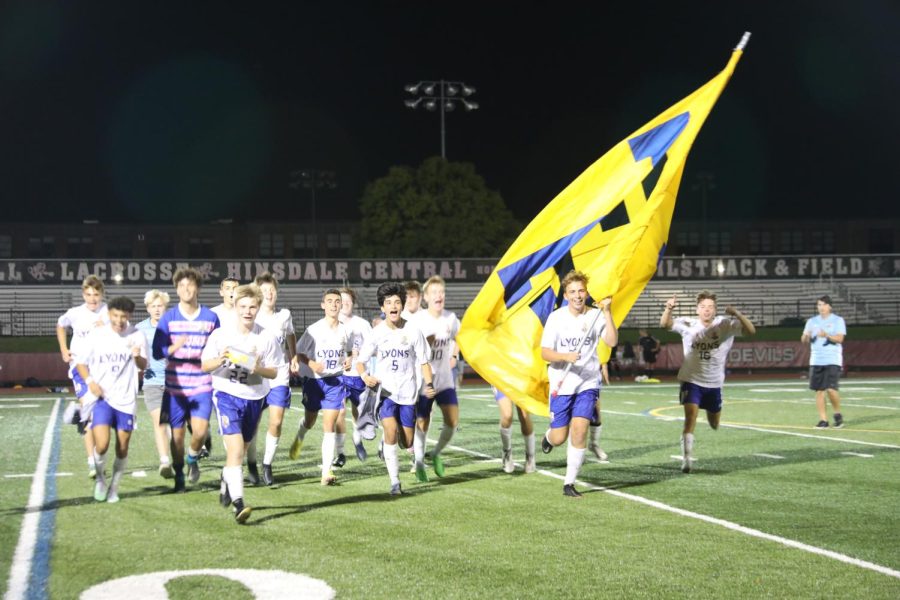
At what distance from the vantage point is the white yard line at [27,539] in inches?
255

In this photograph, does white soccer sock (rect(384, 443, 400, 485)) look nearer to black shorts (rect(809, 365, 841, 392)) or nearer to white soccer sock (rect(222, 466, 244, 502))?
white soccer sock (rect(222, 466, 244, 502))

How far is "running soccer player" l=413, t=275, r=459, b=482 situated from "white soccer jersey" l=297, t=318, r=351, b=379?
898mm

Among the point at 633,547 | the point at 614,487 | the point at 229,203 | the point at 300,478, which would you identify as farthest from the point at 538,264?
the point at 229,203

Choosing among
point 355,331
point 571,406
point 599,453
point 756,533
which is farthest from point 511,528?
point 599,453

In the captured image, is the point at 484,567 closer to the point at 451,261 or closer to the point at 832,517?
the point at 832,517

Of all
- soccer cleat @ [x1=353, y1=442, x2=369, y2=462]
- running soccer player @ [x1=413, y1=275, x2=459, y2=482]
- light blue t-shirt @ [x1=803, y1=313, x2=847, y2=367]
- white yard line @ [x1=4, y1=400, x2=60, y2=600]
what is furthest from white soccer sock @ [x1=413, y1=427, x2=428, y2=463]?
light blue t-shirt @ [x1=803, y1=313, x2=847, y2=367]

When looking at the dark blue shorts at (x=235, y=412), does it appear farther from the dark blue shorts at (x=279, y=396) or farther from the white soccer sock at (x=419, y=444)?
the white soccer sock at (x=419, y=444)

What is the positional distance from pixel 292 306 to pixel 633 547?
4591cm

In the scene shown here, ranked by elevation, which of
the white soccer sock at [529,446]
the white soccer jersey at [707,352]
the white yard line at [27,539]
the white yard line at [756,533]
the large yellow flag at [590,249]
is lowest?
the white yard line at [756,533]

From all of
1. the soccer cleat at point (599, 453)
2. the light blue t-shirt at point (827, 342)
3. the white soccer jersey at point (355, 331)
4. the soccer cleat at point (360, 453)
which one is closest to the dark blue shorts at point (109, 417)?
the white soccer jersey at point (355, 331)

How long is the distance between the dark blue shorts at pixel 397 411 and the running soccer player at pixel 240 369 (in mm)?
1589

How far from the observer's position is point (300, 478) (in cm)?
1155

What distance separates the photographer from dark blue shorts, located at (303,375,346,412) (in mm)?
11391

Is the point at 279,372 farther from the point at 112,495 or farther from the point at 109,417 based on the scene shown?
the point at 112,495
